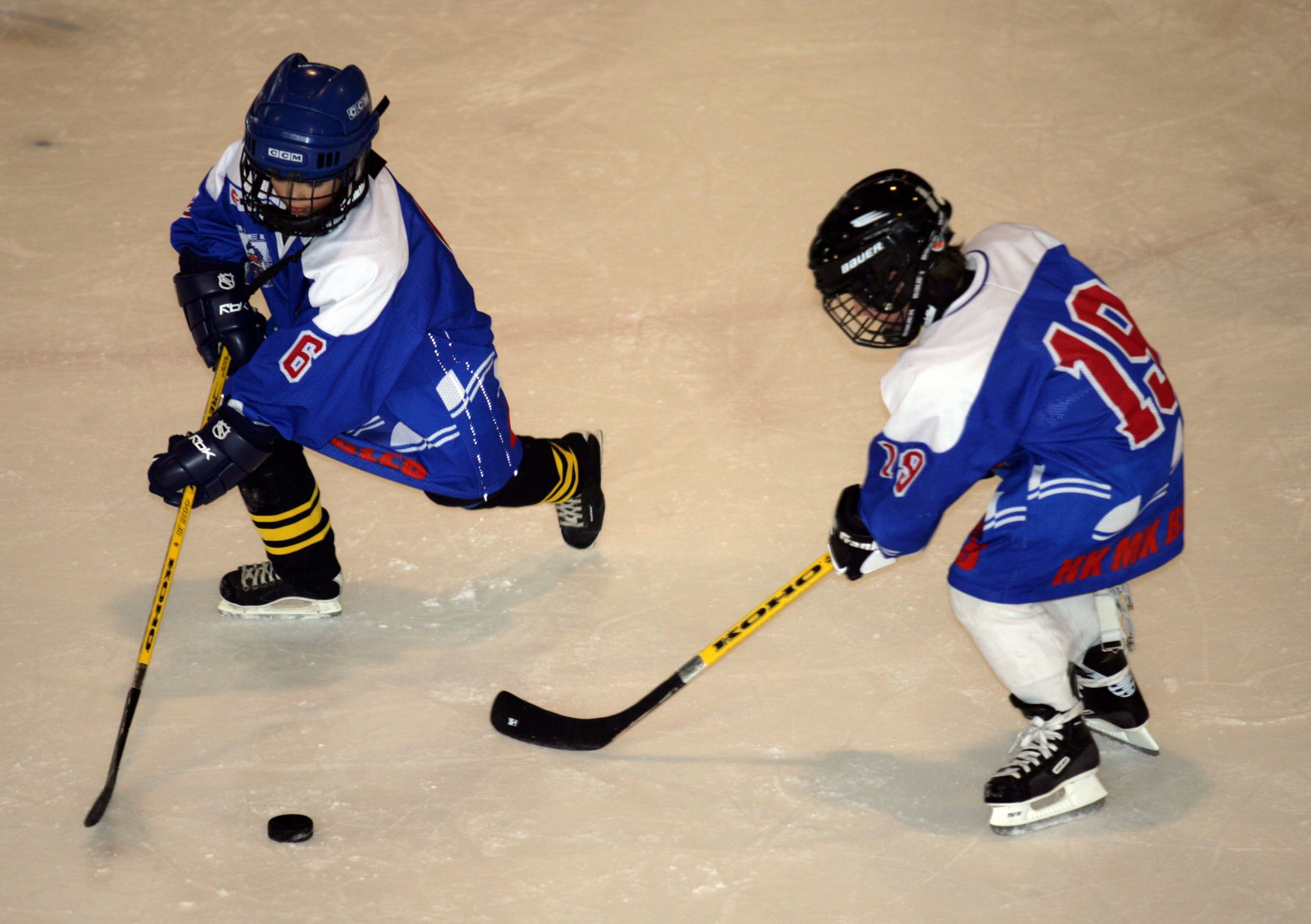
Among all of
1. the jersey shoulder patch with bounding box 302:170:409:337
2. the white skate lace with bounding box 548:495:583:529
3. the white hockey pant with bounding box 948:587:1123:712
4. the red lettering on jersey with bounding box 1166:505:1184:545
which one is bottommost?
the white skate lace with bounding box 548:495:583:529

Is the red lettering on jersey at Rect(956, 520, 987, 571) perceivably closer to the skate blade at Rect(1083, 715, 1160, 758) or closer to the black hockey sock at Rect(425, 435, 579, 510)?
the skate blade at Rect(1083, 715, 1160, 758)

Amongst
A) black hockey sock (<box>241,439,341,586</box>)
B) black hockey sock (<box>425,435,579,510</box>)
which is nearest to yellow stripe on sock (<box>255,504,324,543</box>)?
black hockey sock (<box>241,439,341,586</box>)

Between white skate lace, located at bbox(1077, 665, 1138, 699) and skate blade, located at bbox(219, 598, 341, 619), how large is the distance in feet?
5.03

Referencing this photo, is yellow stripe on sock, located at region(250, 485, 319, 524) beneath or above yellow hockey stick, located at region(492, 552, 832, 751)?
above

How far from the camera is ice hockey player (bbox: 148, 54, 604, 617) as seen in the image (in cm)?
254

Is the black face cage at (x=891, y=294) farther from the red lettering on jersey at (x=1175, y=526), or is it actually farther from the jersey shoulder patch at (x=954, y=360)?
the red lettering on jersey at (x=1175, y=526)

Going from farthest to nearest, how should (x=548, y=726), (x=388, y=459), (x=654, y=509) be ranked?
(x=654, y=509), (x=388, y=459), (x=548, y=726)

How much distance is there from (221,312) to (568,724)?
1079mm

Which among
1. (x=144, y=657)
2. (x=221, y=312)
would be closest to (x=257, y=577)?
(x=144, y=657)

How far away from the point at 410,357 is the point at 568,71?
2.87 m

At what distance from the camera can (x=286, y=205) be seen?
8.37 feet

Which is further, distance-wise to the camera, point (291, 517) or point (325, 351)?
point (291, 517)

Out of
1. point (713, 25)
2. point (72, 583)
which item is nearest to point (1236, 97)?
point (713, 25)

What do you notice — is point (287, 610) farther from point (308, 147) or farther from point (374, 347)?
point (308, 147)
